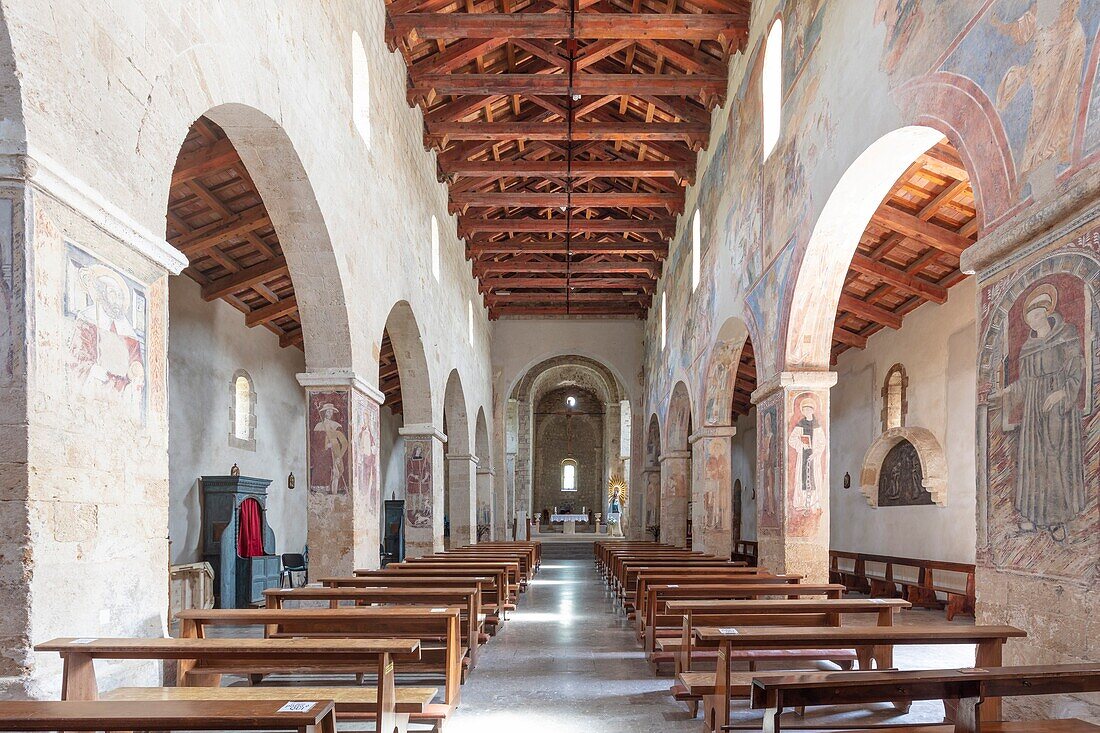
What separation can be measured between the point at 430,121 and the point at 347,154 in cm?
617

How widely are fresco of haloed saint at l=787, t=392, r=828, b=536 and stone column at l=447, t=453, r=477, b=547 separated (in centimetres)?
1159

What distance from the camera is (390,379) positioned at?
26.4 metres

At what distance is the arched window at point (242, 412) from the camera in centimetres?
1628

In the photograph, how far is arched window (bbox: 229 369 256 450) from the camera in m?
16.3

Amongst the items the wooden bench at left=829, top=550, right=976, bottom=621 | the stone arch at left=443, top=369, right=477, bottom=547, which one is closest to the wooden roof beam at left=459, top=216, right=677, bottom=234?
the stone arch at left=443, top=369, right=477, bottom=547

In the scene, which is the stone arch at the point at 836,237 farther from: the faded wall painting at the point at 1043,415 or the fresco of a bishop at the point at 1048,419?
the fresco of a bishop at the point at 1048,419

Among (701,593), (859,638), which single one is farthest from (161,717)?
(701,593)

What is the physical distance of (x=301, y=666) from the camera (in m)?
5.69

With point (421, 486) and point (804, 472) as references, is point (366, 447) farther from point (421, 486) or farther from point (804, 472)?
point (804, 472)

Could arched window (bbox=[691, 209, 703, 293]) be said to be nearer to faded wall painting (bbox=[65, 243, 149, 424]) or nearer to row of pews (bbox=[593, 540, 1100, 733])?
row of pews (bbox=[593, 540, 1100, 733])

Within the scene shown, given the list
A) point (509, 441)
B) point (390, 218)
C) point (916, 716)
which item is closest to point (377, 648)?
point (916, 716)

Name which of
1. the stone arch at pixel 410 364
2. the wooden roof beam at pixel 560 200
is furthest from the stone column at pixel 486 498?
the stone arch at pixel 410 364

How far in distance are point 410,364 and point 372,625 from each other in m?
8.43

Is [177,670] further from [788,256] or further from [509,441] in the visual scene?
[509,441]
